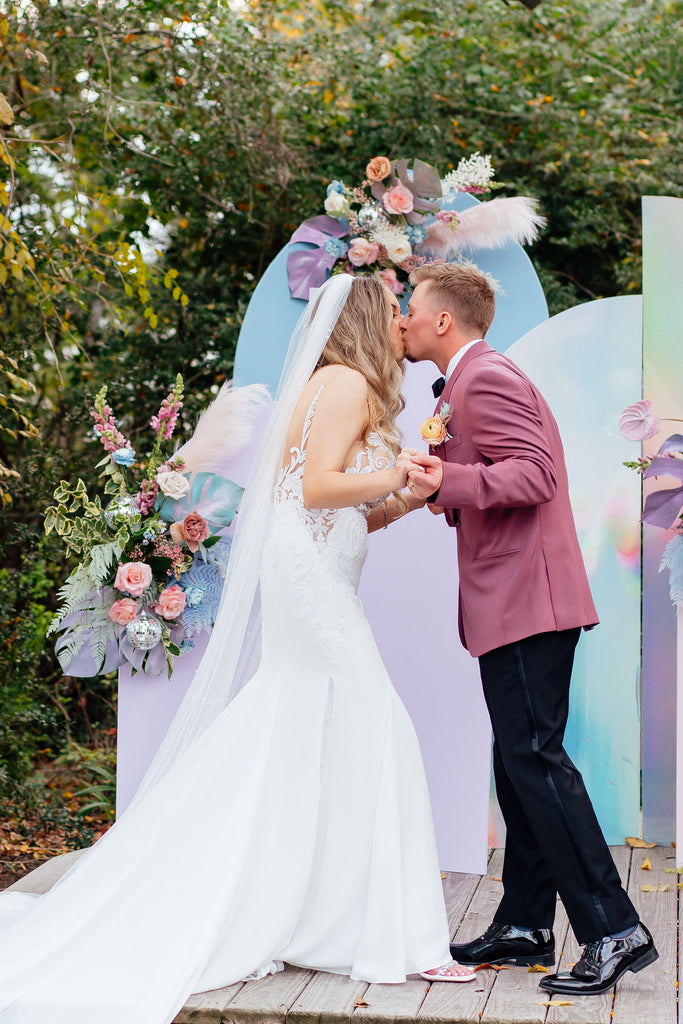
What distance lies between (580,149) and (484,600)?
4276 mm

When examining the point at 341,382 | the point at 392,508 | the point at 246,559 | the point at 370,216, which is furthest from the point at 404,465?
the point at 370,216

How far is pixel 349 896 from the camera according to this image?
→ 2830 millimetres

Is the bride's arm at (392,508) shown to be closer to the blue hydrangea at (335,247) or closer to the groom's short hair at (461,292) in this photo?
the groom's short hair at (461,292)

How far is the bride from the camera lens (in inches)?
108

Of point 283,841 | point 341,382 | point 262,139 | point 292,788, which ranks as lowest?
point 283,841

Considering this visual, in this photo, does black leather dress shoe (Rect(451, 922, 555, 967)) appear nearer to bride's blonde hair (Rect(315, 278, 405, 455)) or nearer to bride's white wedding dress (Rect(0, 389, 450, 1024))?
bride's white wedding dress (Rect(0, 389, 450, 1024))

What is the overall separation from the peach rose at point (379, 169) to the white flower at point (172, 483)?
1.45 meters

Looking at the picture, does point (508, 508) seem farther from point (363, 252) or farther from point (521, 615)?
point (363, 252)

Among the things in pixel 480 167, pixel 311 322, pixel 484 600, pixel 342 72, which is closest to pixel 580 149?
pixel 342 72

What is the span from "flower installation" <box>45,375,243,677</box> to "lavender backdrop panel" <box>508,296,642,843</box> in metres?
1.35

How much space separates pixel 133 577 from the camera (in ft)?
11.7

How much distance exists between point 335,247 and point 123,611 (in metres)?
1.65

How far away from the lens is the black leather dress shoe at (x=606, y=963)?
2672 millimetres

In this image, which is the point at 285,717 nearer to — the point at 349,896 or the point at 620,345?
the point at 349,896
